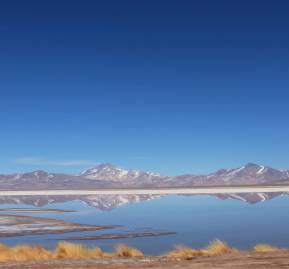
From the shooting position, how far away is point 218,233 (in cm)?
3152

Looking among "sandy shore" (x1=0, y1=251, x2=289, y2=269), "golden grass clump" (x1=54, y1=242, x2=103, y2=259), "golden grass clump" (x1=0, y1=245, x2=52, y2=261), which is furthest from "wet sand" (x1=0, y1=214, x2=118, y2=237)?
"sandy shore" (x1=0, y1=251, x2=289, y2=269)

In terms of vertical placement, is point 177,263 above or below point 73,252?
below

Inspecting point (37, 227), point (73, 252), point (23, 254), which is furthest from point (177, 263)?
point (37, 227)

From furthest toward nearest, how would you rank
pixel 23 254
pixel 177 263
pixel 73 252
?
pixel 23 254
pixel 73 252
pixel 177 263

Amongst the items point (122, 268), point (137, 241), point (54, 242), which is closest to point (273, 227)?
point (137, 241)

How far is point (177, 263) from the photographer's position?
570 inches

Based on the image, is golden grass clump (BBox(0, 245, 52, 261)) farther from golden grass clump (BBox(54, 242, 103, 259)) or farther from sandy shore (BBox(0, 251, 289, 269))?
sandy shore (BBox(0, 251, 289, 269))

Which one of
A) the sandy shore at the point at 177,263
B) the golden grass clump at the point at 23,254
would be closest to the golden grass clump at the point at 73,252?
the golden grass clump at the point at 23,254

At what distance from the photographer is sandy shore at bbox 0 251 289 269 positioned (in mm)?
13674

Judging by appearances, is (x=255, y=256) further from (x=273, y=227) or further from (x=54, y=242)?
(x=273, y=227)

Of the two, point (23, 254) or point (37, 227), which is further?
point (37, 227)

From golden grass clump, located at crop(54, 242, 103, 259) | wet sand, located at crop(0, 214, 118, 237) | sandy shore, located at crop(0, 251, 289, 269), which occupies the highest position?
wet sand, located at crop(0, 214, 118, 237)

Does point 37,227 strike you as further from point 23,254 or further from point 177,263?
point 177,263

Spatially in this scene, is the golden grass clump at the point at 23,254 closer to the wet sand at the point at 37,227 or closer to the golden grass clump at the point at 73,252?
the golden grass clump at the point at 73,252
